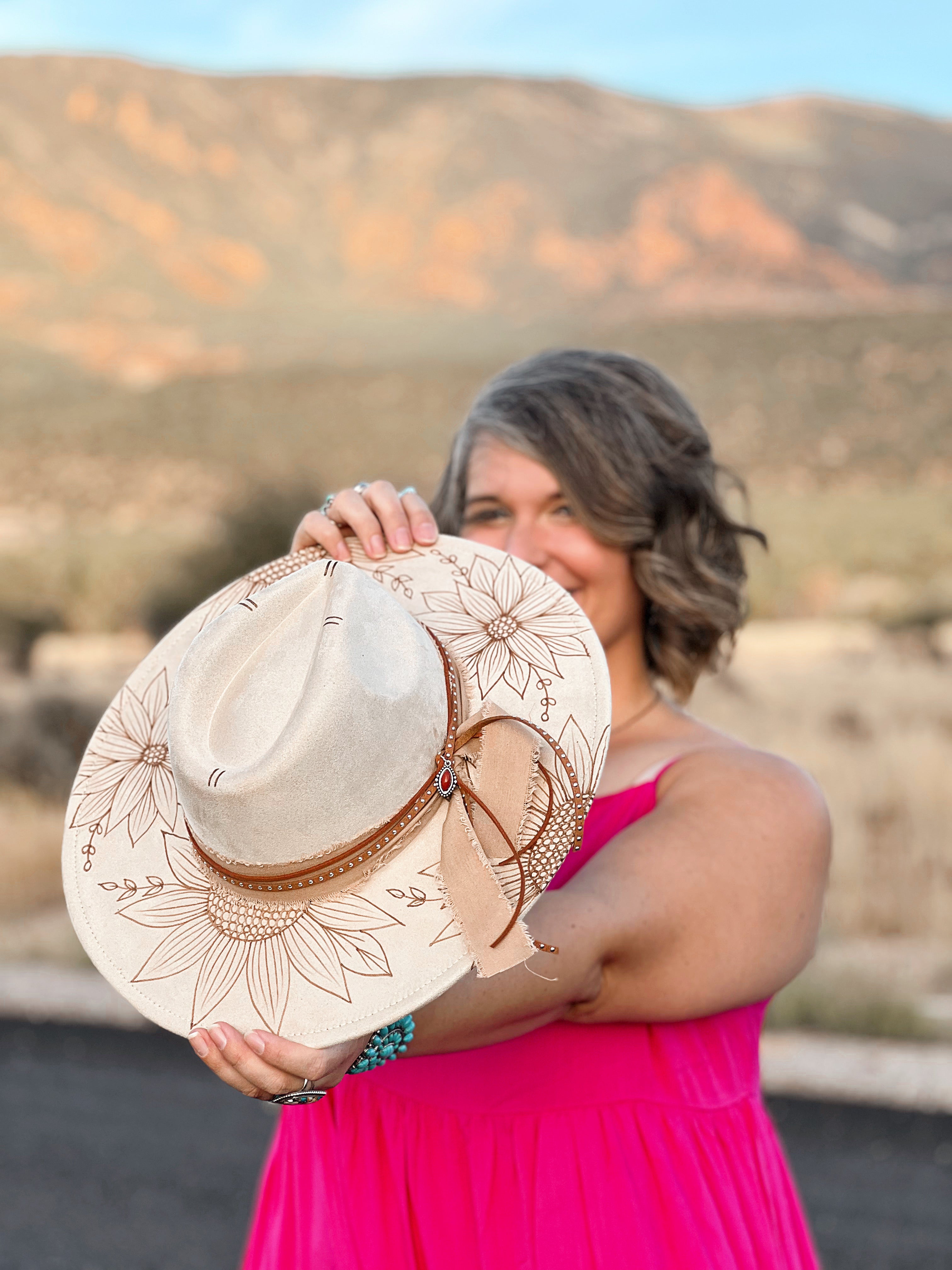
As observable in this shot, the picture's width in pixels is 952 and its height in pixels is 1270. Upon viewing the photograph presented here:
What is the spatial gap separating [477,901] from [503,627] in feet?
1.24

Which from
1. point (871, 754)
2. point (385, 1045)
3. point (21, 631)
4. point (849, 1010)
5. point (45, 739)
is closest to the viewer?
point (385, 1045)

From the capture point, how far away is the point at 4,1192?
4988 mm

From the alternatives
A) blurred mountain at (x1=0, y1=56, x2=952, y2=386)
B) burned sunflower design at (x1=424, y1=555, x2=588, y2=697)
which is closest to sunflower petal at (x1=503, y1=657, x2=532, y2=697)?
burned sunflower design at (x1=424, y1=555, x2=588, y2=697)

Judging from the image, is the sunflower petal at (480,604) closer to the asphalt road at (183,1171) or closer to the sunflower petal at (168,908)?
the sunflower petal at (168,908)

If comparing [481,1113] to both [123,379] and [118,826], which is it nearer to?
[118,826]

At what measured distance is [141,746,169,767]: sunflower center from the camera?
4.75 feet

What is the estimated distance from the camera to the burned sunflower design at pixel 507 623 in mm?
1382

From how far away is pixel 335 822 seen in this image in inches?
45.8

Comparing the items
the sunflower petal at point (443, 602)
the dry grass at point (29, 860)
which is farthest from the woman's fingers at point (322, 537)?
the dry grass at point (29, 860)

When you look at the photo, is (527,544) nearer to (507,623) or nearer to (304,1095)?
(507,623)

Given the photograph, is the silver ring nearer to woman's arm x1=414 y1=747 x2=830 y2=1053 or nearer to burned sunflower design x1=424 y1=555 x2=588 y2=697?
woman's arm x1=414 y1=747 x2=830 y2=1053

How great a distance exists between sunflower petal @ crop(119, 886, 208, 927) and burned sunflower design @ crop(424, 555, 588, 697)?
1.24ft

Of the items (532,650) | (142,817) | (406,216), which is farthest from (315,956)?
(406,216)

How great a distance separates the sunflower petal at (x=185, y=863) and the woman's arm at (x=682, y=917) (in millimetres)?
268
